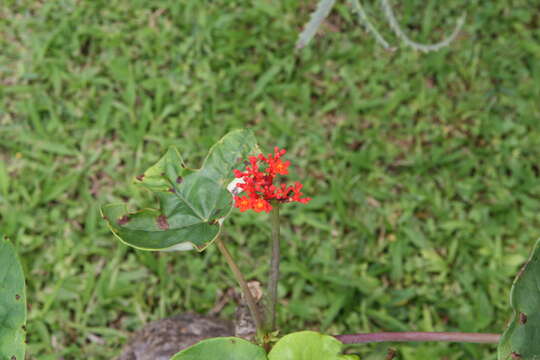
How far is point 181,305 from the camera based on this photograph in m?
2.25

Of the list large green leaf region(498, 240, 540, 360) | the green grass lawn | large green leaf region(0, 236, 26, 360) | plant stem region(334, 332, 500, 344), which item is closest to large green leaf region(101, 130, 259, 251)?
large green leaf region(0, 236, 26, 360)

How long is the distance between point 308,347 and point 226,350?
0.16m

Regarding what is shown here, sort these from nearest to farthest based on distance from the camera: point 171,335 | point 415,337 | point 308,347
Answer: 1. point 308,347
2. point 415,337
3. point 171,335

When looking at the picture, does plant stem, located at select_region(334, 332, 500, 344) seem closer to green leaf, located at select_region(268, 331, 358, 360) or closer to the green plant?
the green plant

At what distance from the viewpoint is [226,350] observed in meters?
0.96

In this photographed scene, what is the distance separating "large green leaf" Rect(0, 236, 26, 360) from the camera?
1.03 m

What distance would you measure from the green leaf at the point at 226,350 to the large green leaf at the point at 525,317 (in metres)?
0.48

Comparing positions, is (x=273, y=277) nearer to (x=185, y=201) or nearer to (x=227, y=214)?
(x=227, y=214)

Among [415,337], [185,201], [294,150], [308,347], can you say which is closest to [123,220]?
[185,201]

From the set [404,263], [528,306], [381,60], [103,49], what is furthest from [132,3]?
[528,306]

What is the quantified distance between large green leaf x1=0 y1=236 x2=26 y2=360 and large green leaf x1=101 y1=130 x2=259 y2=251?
0.22 meters

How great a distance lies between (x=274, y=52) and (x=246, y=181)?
1871 mm

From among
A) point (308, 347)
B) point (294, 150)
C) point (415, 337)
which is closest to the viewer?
point (308, 347)

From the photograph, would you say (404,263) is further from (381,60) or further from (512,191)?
(381,60)
